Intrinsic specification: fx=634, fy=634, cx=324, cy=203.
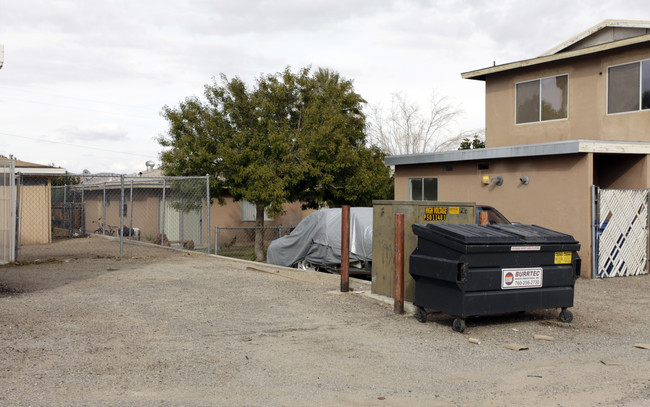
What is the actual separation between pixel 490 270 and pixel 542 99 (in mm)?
13226

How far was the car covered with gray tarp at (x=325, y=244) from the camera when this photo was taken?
13.6 m

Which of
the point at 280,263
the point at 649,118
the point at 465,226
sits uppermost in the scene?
the point at 649,118

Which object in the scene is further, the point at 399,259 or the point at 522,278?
the point at 399,259

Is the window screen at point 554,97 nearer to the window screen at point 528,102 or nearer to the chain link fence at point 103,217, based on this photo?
the window screen at point 528,102

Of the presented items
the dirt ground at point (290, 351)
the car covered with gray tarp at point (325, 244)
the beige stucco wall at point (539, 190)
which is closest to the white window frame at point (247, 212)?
the beige stucco wall at point (539, 190)

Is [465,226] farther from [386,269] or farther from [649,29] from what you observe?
[649,29]

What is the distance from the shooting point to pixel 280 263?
1622cm

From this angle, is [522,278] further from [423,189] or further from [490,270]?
[423,189]

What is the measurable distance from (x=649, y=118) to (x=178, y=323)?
14592mm

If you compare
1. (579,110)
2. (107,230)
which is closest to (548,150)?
(579,110)

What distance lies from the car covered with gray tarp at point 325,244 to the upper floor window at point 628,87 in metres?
8.39

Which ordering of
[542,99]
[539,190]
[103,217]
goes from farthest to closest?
[103,217] < [542,99] < [539,190]

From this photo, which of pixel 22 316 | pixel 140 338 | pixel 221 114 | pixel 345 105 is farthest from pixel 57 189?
pixel 140 338

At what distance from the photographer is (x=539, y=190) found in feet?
52.1
